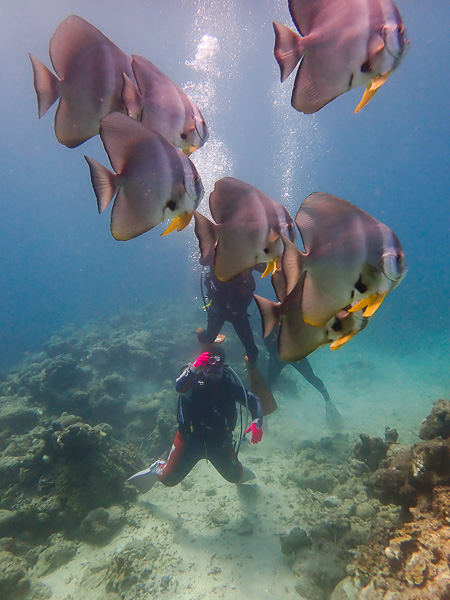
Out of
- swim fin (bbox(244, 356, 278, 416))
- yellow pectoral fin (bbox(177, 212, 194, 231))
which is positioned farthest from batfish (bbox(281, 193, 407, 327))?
swim fin (bbox(244, 356, 278, 416))

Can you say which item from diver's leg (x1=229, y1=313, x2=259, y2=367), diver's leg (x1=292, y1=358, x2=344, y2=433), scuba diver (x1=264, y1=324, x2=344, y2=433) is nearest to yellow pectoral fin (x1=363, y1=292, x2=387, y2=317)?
diver's leg (x1=229, y1=313, x2=259, y2=367)

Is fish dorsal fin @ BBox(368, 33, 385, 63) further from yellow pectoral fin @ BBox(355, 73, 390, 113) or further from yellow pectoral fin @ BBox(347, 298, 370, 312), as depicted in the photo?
yellow pectoral fin @ BBox(347, 298, 370, 312)

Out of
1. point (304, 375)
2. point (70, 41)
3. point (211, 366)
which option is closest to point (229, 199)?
point (70, 41)

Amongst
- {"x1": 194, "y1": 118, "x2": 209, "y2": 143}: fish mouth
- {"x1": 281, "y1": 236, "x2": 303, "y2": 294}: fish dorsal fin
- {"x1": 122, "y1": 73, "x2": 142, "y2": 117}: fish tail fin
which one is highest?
{"x1": 122, "y1": 73, "x2": 142, "y2": 117}: fish tail fin

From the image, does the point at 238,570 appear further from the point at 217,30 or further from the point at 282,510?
the point at 217,30

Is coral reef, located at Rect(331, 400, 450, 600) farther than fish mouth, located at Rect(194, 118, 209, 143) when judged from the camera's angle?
Yes

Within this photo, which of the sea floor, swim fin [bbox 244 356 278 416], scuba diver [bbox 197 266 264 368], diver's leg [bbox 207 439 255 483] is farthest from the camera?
swim fin [bbox 244 356 278 416]

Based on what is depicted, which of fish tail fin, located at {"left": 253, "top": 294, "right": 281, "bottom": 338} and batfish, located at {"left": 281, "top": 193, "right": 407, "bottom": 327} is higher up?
batfish, located at {"left": 281, "top": 193, "right": 407, "bottom": 327}

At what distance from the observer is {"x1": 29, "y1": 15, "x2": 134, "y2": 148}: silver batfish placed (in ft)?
4.01

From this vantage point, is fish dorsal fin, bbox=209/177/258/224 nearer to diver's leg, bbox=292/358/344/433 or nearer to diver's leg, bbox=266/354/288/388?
diver's leg, bbox=266/354/288/388

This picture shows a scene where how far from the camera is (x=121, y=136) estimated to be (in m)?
1.13

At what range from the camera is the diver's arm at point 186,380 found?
545cm

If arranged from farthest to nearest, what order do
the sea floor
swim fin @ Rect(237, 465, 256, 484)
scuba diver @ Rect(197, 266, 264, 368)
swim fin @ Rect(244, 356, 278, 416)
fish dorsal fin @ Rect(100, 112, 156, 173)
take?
swim fin @ Rect(244, 356, 278, 416), swim fin @ Rect(237, 465, 256, 484), scuba diver @ Rect(197, 266, 264, 368), the sea floor, fish dorsal fin @ Rect(100, 112, 156, 173)

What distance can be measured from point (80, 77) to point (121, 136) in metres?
0.39
